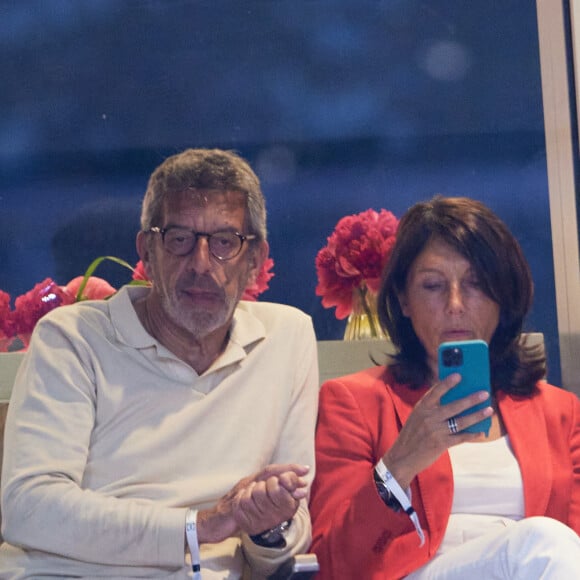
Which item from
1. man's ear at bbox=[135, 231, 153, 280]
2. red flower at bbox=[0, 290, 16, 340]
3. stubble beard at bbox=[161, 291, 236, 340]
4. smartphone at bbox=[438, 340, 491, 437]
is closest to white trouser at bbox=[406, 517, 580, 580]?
smartphone at bbox=[438, 340, 491, 437]

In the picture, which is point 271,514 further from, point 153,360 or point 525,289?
point 525,289

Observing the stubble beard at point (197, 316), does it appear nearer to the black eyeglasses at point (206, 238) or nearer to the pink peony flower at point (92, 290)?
the black eyeglasses at point (206, 238)

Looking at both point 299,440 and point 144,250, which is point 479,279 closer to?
point 299,440

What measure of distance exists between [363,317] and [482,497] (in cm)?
63

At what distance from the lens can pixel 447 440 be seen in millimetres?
1719

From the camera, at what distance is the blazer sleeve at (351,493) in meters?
1.78

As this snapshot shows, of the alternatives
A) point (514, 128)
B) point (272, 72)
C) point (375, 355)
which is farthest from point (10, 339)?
point (514, 128)

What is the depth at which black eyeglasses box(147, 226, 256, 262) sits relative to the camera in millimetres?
2010

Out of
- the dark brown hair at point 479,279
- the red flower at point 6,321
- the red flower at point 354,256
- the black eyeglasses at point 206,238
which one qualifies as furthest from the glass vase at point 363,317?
the red flower at point 6,321

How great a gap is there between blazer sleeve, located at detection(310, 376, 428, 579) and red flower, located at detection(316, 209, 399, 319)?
388 millimetres

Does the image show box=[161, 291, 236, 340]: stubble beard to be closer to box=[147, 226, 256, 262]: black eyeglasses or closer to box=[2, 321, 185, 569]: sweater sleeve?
box=[147, 226, 256, 262]: black eyeglasses

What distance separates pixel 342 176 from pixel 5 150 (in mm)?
1007

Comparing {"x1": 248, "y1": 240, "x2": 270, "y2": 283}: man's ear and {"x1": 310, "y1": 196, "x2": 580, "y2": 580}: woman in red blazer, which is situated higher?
{"x1": 248, "y1": 240, "x2": 270, "y2": 283}: man's ear

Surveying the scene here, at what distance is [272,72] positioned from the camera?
2816mm
